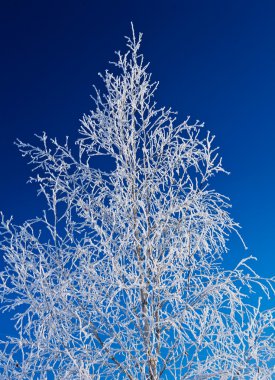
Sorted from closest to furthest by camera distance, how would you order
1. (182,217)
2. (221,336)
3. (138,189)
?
(221,336), (182,217), (138,189)

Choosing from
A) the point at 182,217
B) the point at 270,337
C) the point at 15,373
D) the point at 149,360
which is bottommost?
the point at 15,373

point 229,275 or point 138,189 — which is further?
point 138,189

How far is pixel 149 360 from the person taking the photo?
5754mm

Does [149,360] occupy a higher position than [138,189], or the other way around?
[138,189]

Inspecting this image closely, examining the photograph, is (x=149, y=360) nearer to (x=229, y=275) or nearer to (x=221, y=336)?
(x=221, y=336)

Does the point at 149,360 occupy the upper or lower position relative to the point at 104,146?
lower

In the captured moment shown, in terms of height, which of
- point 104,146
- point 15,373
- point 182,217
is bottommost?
point 15,373

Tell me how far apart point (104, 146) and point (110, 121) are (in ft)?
1.11

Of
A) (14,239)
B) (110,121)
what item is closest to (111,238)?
(14,239)

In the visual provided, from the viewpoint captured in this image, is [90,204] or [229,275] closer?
[229,275]

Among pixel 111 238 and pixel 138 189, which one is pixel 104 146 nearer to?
pixel 138 189

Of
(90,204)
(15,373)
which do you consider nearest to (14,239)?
(90,204)

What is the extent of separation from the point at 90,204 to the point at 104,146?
2.67 feet

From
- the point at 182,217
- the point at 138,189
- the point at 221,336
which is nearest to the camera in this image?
the point at 221,336
